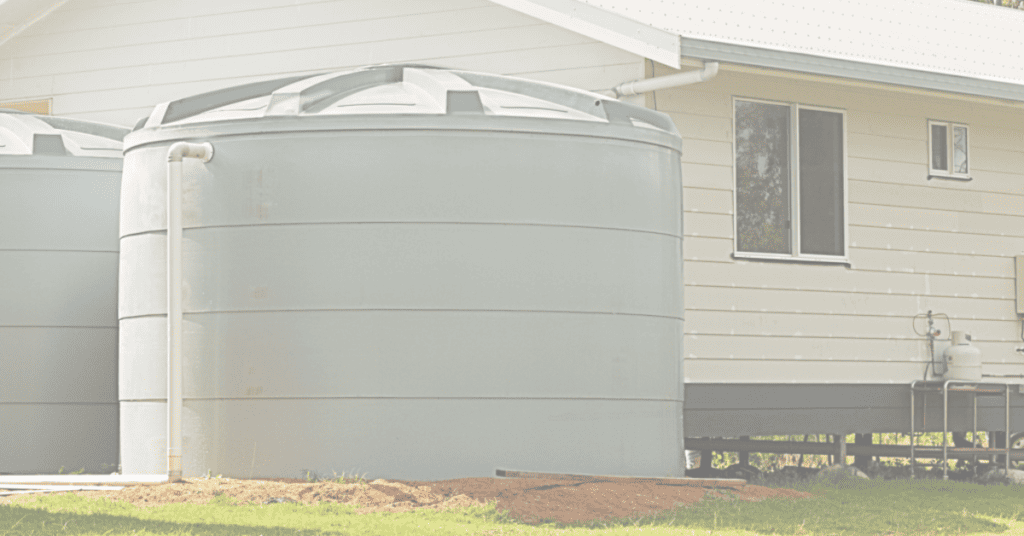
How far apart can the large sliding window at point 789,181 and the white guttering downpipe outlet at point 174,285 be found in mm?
4512

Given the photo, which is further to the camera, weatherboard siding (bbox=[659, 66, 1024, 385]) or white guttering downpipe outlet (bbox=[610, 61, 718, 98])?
weatherboard siding (bbox=[659, 66, 1024, 385])

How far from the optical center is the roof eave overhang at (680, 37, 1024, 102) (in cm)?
863

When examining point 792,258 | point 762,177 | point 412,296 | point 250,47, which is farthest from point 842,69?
point 250,47

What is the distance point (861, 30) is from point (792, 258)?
7.81ft

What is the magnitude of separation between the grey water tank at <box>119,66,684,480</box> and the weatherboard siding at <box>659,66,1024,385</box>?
2.24 meters

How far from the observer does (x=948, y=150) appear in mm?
11016

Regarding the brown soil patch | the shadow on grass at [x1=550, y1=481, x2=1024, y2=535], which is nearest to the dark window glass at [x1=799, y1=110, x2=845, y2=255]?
the shadow on grass at [x1=550, y1=481, x2=1024, y2=535]

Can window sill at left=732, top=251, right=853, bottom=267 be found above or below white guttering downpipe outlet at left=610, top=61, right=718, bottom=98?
below

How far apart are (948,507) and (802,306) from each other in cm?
259

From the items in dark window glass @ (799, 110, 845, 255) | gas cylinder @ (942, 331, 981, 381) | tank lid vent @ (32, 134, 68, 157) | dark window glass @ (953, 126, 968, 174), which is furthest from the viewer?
dark window glass @ (953, 126, 968, 174)

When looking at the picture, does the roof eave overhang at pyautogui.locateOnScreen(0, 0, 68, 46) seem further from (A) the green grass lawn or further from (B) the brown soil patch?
(A) the green grass lawn

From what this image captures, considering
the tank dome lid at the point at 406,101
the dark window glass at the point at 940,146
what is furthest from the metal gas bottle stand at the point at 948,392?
the tank dome lid at the point at 406,101

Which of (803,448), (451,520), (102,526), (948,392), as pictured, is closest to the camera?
(102,526)

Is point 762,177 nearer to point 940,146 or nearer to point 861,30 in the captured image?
point 861,30
